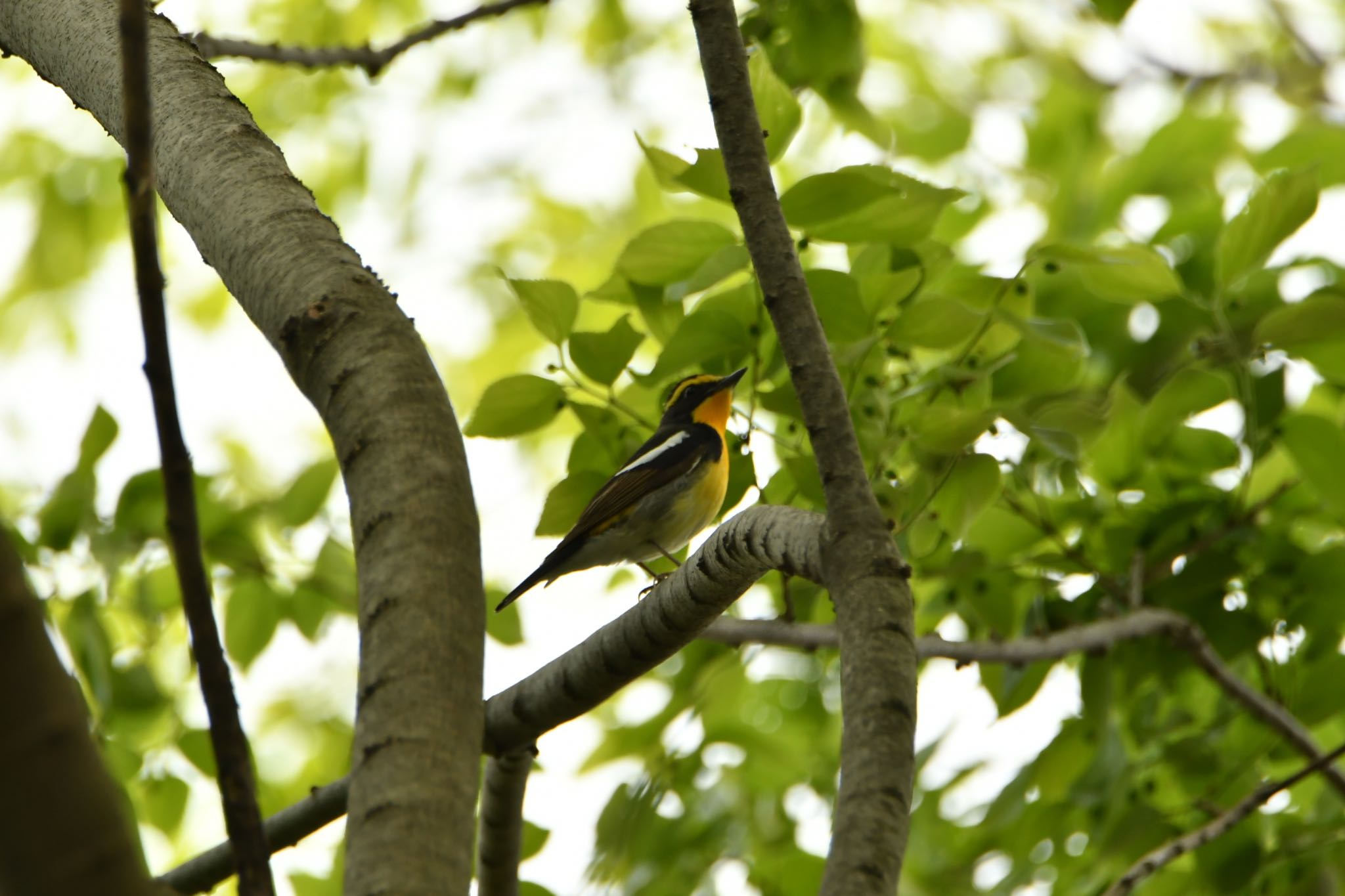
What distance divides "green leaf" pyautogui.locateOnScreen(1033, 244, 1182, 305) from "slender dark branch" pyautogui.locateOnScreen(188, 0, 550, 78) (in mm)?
1529

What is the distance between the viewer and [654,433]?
324cm

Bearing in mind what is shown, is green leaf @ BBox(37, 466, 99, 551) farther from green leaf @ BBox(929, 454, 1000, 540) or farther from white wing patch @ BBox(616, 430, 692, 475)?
green leaf @ BBox(929, 454, 1000, 540)

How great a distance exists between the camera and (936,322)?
109 inches

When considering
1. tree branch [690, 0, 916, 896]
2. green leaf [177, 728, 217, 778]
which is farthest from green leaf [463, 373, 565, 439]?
green leaf [177, 728, 217, 778]

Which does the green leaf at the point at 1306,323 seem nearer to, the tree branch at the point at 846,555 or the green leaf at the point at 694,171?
the green leaf at the point at 694,171

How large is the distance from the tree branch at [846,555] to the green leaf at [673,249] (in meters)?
0.90

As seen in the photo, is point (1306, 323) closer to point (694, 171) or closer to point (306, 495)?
point (694, 171)

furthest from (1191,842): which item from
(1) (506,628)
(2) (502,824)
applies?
(1) (506,628)

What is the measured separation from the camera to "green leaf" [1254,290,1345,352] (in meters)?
2.90

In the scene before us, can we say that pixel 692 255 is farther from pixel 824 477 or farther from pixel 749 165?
pixel 824 477

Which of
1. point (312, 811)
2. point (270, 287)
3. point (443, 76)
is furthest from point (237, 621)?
point (443, 76)

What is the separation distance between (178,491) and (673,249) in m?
1.86

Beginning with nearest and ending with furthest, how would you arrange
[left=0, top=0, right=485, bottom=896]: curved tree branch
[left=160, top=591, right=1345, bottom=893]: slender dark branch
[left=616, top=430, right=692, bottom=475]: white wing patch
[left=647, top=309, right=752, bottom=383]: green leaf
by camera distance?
A: [left=0, top=0, right=485, bottom=896]: curved tree branch
[left=160, top=591, right=1345, bottom=893]: slender dark branch
[left=647, top=309, right=752, bottom=383]: green leaf
[left=616, top=430, right=692, bottom=475]: white wing patch

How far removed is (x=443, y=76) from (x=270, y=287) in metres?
5.98
